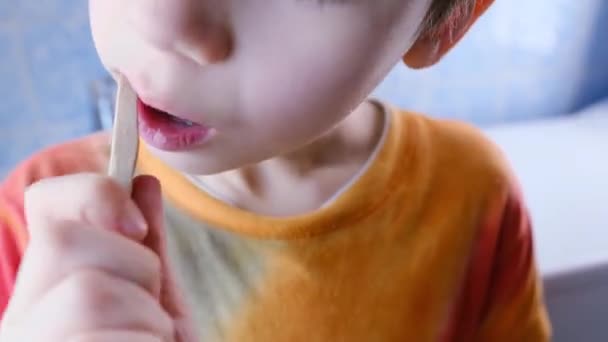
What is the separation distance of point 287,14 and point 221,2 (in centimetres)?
3

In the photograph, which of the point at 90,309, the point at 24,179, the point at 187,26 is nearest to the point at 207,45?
the point at 187,26

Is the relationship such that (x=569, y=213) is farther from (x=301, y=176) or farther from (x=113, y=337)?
(x=113, y=337)

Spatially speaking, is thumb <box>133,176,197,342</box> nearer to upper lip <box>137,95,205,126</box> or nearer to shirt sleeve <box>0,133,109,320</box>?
upper lip <box>137,95,205,126</box>

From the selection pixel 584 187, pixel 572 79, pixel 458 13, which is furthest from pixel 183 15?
pixel 572 79

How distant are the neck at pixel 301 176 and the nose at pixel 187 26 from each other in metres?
0.18

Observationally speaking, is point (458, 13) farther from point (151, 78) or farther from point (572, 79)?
point (572, 79)

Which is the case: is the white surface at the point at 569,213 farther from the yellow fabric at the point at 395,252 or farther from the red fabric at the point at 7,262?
the red fabric at the point at 7,262

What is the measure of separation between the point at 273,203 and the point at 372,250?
8 centimetres

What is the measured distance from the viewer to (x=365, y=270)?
0.48m

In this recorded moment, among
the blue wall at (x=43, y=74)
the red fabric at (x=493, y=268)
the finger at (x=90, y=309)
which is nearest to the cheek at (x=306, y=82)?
the finger at (x=90, y=309)

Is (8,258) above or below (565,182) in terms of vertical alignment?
above

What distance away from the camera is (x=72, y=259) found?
0.24 metres

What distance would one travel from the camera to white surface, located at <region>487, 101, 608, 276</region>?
2.90ft

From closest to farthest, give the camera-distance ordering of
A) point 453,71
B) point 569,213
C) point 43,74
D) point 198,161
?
point 198,161 < point 43,74 < point 569,213 < point 453,71
